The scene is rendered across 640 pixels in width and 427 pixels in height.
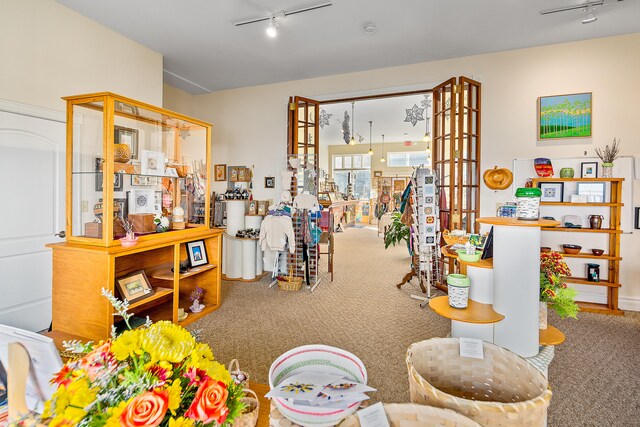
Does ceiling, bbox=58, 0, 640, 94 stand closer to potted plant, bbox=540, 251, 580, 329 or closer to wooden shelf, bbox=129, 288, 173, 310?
potted plant, bbox=540, 251, 580, 329

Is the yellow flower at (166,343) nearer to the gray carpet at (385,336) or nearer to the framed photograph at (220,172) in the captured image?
the gray carpet at (385,336)

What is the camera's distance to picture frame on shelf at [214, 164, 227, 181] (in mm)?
5543

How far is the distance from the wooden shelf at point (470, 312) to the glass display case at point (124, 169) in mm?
2486

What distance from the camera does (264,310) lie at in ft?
11.9

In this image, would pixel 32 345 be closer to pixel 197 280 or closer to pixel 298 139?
pixel 197 280

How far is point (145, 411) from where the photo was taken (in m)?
0.54

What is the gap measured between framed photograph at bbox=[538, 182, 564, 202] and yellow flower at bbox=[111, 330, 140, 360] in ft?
14.9

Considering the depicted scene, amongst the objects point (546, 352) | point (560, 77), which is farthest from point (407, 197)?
point (546, 352)

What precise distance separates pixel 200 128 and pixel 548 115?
427 centimetres

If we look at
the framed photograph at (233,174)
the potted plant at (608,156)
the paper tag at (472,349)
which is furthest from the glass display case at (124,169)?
the potted plant at (608,156)

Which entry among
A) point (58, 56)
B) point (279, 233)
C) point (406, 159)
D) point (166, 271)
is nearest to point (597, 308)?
point (279, 233)

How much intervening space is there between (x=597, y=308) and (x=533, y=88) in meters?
2.81

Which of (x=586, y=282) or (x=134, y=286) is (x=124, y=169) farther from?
(x=586, y=282)

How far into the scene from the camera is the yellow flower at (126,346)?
2.09 ft
